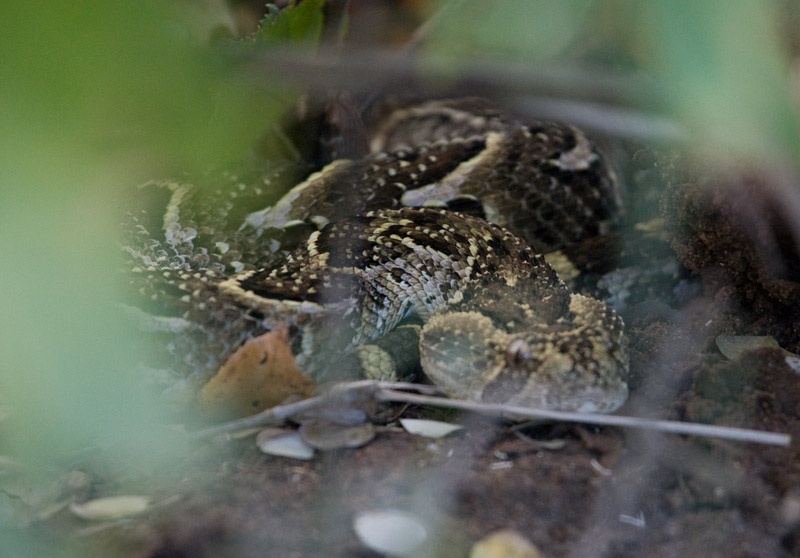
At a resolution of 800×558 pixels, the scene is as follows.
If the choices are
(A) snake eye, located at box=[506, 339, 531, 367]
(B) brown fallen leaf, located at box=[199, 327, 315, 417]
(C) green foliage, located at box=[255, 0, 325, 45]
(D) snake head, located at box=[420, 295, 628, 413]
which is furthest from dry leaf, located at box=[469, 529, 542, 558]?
(C) green foliage, located at box=[255, 0, 325, 45]

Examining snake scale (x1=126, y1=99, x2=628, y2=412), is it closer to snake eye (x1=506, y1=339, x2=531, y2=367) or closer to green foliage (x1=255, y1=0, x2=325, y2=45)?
snake eye (x1=506, y1=339, x2=531, y2=367)

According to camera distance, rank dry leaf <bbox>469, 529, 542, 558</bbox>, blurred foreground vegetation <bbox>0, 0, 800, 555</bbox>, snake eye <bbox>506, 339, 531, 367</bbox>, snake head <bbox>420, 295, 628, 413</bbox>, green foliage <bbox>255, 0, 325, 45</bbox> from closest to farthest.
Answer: blurred foreground vegetation <bbox>0, 0, 800, 555</bbox>
green foliage <bbox>255, 0, 325, 45</bbox>
dry leaf <bbox>469, 529, 542, 558</bbox>
snake head <bbox>420, 295, 628, 413</bbox>
snake eye <bbox>506, 339, 531, 367</bbox>

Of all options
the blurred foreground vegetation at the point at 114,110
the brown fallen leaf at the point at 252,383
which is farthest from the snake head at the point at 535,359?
the blurred foreground vegetation at the point at 114,110

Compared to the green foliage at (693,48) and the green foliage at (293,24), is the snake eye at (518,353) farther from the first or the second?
the green foliage at (693,48)

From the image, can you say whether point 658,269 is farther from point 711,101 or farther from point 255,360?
point 711,101

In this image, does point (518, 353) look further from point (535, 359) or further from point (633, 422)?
point (633, 422)

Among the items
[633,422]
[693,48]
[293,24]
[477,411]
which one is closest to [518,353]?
[477,411]

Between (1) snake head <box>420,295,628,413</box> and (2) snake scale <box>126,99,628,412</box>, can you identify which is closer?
(1) snake head <box>420,295,628,413</box>
